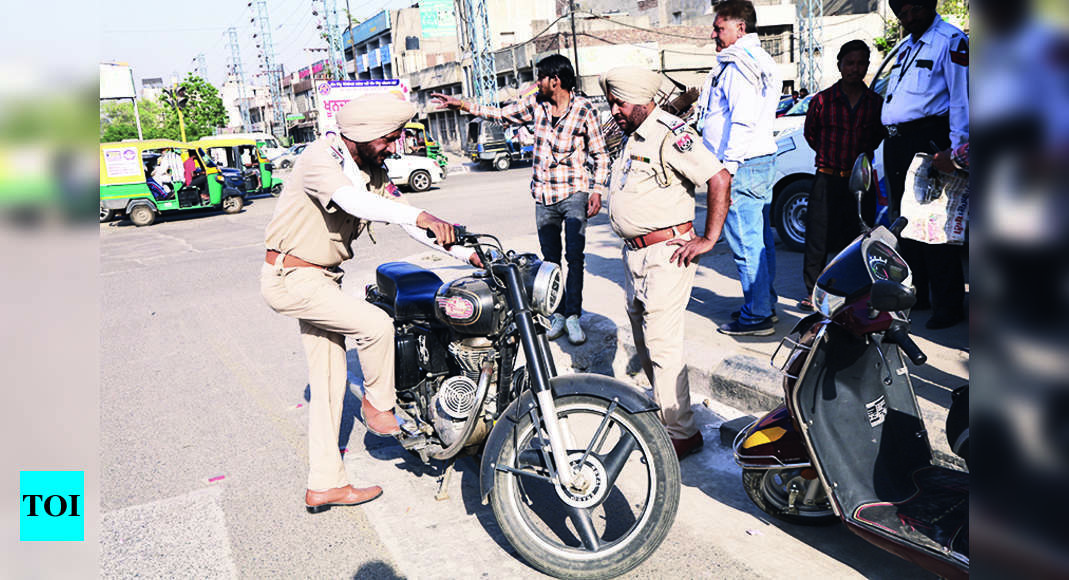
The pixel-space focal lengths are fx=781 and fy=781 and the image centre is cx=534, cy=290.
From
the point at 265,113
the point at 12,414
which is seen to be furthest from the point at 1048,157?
the point at 265,113

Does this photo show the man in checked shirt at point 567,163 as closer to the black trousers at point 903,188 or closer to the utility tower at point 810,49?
the black trousers at point 903,188

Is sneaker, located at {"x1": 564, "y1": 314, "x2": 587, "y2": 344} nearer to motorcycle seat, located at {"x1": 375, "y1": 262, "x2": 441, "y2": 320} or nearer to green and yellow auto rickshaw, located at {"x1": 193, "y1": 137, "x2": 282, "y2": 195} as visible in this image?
motorcycle seat, located at {"x1": 375, "y1": 262, "x2": 441, "y2": 320}

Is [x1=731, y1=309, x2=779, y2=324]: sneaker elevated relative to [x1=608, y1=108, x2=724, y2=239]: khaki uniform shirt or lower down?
lower down

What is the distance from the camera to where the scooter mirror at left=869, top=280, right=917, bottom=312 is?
2316 millimetres

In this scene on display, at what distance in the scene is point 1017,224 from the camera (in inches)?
22.0

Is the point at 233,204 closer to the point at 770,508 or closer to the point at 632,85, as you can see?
the point at 632,85

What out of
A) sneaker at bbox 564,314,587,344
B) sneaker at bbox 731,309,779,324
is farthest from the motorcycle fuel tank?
sneaker at bbox 731,309,779,324

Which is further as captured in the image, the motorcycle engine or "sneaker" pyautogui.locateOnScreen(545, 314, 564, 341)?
"sneaker" pyautogui.locateOnScreen(545, 314, 564, 341)

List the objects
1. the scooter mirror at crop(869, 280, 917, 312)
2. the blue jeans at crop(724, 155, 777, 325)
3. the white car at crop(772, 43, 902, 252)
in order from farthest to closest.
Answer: the white car at crop(772, 43, 902, 252), the blue jeans at crop(724, 155, 777, 325), the scooter mirror at crop(869, 280, 917, 312)

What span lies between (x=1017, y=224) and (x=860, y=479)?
8.11 feet

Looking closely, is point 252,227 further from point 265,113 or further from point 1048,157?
point 265,113

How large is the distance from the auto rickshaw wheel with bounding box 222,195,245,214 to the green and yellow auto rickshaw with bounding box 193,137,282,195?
2399mm

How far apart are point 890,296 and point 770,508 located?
128 cm

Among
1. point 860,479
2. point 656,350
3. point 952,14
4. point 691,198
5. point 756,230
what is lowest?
point 860,479
